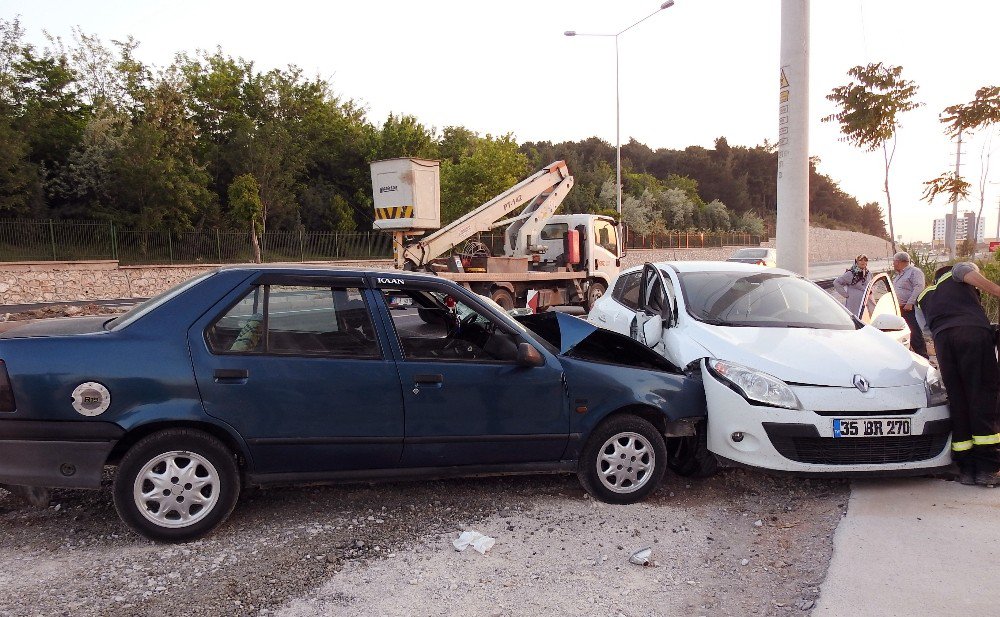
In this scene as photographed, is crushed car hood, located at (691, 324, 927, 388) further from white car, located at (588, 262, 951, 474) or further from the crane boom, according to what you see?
the crane boom

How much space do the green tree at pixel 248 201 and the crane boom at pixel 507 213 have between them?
482 inches

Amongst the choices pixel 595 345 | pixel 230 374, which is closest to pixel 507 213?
pixel 595 345

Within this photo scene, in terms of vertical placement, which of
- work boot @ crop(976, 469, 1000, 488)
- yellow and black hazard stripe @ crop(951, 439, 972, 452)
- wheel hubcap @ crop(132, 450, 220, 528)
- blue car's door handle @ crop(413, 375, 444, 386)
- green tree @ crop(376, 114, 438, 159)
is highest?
green tree @ crop(376, 114, 438, 159)

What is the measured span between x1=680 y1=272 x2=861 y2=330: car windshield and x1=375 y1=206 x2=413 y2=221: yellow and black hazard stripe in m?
9.65

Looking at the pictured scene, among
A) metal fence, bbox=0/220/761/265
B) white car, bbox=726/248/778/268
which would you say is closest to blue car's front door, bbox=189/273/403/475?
metal fence, bbox=0/220/761/265

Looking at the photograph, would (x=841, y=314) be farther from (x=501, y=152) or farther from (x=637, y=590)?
(x=501, y=152)

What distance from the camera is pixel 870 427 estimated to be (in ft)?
14.6

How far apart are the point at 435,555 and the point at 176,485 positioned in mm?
1407

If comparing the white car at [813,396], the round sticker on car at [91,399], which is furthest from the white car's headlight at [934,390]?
the round sticker on car at [91,399]

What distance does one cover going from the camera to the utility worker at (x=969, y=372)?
4750 millimetres

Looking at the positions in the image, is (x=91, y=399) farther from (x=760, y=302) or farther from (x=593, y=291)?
(x=593, y=291)

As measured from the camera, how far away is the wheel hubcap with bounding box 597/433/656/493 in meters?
4.43

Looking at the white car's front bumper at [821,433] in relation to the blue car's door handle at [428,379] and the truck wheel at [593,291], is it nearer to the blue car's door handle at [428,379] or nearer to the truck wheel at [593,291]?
the blue car's door handle at [428,379]

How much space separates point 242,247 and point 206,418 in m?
24.8
